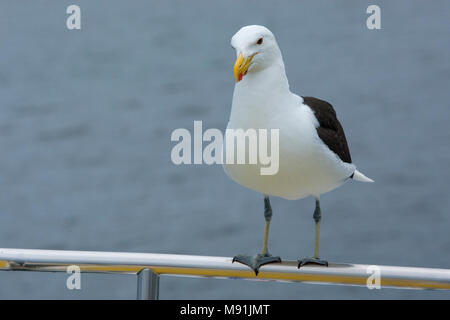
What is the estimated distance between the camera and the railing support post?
991mm

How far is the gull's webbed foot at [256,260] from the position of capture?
1.02 meters

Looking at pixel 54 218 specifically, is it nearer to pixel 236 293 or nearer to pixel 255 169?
pixel 236 293

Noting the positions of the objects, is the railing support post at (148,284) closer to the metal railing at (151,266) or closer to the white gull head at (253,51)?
the metal railing at (151,266)

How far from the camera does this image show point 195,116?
323 centimetres

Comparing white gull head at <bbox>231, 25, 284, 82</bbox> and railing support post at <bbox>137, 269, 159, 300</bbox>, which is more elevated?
white gull head at <bbox>231, 25, 284, 82</bbox>

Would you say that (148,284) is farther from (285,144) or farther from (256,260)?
(285,144)

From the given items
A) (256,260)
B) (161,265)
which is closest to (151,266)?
(161,265)

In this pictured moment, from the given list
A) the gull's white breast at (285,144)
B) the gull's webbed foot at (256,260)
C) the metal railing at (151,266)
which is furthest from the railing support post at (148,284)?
the gull's white breast at (285,144)

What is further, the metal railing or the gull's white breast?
the gull's white breast

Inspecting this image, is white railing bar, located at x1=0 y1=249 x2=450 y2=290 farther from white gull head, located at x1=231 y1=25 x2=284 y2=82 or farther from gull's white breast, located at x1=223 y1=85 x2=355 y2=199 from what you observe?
white gull head, located at x1=231 y1=25 x2=284 y2=82

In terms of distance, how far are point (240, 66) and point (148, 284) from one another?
0.35m

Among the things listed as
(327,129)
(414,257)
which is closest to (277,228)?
(414,257)

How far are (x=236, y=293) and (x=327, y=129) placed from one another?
1.95 metres

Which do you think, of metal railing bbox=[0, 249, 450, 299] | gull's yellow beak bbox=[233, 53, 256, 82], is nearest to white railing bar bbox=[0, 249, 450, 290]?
metal railing bbox=[0, 249, 450, 299]
